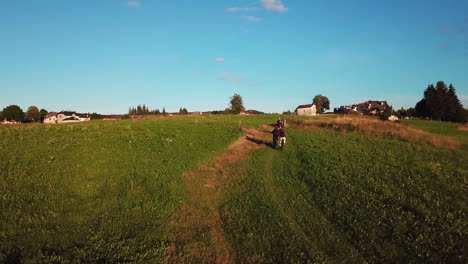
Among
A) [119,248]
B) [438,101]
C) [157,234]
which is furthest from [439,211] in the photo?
[438,101]

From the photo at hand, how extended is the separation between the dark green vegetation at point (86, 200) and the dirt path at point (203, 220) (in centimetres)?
55

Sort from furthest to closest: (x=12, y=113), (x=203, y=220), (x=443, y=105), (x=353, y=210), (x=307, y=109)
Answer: (x=12, y=113)
(x=307, y=109)
(x=443, y=105)
(x=353, y=210)
(x=203, y=220)

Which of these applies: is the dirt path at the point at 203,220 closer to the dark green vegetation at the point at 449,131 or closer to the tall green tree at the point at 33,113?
the dark green vegetation at the point at 449,131

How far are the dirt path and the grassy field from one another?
0.36 meters

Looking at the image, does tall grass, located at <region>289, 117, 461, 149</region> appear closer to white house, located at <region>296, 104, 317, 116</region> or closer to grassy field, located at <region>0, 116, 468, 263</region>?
grassy field, located at <region>0, 116, 468, 263</region>

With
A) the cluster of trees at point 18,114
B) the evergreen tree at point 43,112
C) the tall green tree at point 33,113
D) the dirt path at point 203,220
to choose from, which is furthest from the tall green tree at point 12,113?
the dirt path at point 203,220

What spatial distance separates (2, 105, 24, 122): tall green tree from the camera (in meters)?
121

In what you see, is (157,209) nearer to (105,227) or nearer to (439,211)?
(105,227)

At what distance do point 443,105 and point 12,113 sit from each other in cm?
19759

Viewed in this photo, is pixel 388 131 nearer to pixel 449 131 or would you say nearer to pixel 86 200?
pixel 449 131

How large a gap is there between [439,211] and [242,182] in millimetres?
9452

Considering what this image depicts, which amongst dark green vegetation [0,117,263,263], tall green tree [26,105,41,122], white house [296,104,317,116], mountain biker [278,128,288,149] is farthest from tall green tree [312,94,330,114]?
tall green tree [26,105,41,122]

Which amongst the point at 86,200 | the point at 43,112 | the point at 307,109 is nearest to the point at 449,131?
the point at 86,200

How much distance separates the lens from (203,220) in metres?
10.1
